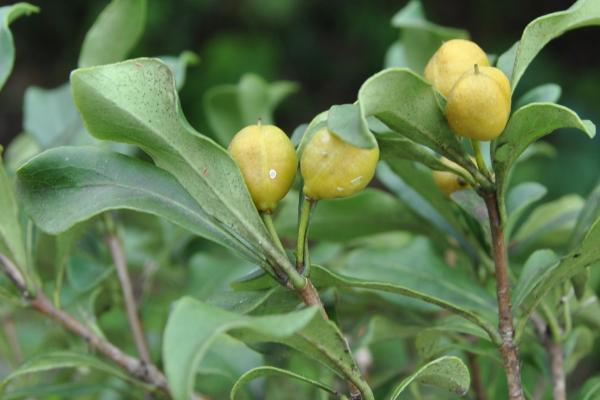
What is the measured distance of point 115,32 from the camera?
1.00 m

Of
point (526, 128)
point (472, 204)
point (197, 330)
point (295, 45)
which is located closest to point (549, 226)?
point (472, 204)

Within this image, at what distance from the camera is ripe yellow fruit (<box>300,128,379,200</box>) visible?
2.12 ft

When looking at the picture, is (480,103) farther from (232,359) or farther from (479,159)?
(232,359)

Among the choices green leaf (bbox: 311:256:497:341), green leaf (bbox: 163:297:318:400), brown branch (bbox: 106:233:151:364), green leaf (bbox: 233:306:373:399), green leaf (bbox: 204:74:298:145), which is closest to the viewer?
green leaf (bbox: 163:297:318:400)

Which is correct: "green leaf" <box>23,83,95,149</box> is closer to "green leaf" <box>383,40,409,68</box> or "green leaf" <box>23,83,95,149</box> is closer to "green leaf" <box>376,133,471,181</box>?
"green leaf" <box>383,40,409,68</box>

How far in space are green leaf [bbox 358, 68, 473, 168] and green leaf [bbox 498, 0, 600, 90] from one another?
6 cm

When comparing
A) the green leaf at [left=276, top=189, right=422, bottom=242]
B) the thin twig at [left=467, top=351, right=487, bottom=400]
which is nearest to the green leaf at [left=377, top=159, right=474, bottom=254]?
the green leaf at [left=276, top=189, right=422, bottom=242]

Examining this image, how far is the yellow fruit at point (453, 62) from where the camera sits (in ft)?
2.32

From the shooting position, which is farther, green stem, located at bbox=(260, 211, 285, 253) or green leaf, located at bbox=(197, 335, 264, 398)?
green leaf, located at bbox=(197, 335, 264, 398)

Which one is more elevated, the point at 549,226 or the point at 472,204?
the point at 472,204

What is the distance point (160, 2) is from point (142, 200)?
3366 millimetres

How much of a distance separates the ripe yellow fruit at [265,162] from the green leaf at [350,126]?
5cm

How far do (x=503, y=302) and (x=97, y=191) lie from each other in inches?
12.6

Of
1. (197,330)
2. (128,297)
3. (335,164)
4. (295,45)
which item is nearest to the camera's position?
(197,330)
